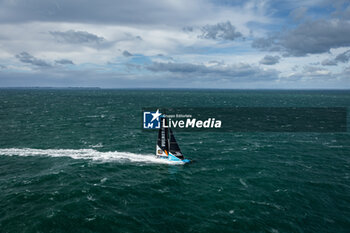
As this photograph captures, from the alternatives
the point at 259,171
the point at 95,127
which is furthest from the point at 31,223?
the point at 95,127

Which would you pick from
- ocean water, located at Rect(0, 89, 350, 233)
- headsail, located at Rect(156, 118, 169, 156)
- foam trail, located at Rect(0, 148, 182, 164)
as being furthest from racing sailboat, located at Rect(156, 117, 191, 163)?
ocean water, located at Rect(0, 89, 350, 233)

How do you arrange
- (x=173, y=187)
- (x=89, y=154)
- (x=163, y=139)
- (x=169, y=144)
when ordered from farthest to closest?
(x=89, y=154)
(x=163, y=139)
(x=169, y=144)
(x=173, y=187)

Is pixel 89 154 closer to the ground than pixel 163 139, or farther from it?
closer to the ground

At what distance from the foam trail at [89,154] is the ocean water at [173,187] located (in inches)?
10.0

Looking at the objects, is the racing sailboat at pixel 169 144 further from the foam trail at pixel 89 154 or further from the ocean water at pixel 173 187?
the ocean water at pixel 173 187

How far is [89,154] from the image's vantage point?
60500 millimetres

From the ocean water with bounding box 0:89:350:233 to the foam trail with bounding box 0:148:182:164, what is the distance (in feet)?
0.84

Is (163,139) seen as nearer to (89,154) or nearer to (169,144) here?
(169,144)

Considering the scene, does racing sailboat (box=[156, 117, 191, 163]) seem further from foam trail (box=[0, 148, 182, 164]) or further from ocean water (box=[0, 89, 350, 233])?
ocean water (box=[0, 89, 350, 233])

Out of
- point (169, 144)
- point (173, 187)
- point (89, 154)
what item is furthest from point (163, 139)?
point (89, 154)

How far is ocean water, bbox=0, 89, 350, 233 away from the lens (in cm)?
3262

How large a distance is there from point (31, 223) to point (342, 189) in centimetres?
5314

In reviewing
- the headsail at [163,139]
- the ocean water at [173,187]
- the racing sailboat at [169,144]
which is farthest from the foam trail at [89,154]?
the headsail at [163,139]

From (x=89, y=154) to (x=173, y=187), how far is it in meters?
28.7
